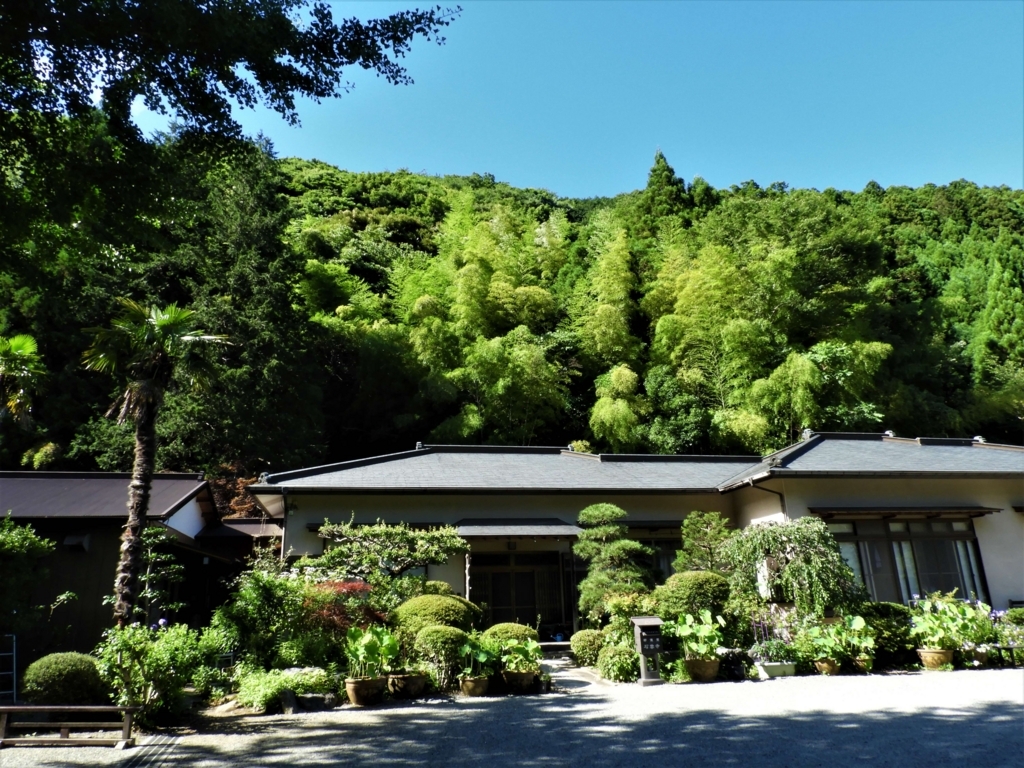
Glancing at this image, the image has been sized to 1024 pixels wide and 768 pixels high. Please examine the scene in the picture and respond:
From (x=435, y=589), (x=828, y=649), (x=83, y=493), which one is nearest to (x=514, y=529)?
(x=435, y=589)

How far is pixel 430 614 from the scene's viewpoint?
7.85m

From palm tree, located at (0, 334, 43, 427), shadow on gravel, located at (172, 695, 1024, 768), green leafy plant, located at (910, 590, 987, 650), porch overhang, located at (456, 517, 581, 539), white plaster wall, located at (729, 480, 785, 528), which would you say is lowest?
shadow on gravel, located at (172, 695, 1024, 768)

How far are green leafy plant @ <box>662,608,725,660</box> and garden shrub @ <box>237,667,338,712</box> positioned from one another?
162 inches

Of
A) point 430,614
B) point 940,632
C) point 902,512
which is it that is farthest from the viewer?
point 902,512

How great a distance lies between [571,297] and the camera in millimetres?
21609

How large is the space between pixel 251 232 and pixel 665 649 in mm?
18508

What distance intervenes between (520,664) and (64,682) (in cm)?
458

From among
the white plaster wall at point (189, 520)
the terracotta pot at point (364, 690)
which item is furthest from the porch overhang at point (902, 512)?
the white plaster wall at point (189, 520)

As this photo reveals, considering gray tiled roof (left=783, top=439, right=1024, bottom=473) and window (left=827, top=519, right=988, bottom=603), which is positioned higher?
gray tiled roof (left=783, top=439, right=1024, bottom=473)

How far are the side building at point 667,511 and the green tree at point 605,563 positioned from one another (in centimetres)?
138

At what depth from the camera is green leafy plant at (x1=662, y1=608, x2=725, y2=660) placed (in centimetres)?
765

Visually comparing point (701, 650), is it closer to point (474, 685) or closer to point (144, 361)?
point (474, 685)

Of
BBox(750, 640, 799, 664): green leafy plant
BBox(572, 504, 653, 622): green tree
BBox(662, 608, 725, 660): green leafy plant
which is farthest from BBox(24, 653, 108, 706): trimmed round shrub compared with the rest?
BBox(750, 640, 799, 664): green leafy plant

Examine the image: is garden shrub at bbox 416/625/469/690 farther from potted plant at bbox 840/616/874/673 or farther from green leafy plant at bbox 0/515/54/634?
potted plant at bbox 840/616/874/673
